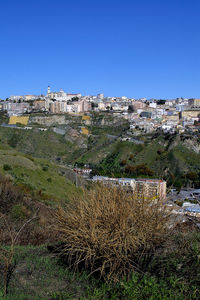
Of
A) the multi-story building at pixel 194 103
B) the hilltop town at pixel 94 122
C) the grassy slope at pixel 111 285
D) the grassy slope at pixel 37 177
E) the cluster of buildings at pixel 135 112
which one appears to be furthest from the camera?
the multi-story building at pixel 194 103

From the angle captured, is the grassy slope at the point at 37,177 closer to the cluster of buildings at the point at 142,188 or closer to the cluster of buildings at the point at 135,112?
the cluster of buildings at the point at 142,188

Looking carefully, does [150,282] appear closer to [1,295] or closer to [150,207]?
[150,207]

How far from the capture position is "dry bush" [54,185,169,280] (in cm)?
410

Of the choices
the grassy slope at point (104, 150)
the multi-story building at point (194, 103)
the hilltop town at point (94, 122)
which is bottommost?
the grassy slope at point (104, 150)

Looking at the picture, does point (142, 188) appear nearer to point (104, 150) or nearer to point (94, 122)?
point (104, 150)

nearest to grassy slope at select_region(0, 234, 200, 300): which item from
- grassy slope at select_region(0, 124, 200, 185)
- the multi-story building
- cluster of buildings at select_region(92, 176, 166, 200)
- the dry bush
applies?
the dry bush

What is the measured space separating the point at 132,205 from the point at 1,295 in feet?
6.59

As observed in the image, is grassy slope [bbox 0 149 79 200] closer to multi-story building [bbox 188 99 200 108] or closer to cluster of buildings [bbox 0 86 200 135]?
cluster of buildings [bbox 0 86 200 135]

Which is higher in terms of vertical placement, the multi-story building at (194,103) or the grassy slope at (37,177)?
the multi-story building at (194,103)

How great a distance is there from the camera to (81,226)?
171 inches

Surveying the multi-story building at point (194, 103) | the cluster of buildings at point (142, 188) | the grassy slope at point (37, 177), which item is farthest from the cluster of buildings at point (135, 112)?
the cluster of buildings at point (142, 188)

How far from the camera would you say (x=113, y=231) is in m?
4.26

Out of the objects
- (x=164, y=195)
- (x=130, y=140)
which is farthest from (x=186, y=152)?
(x=164, y=195)

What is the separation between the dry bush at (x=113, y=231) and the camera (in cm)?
410
